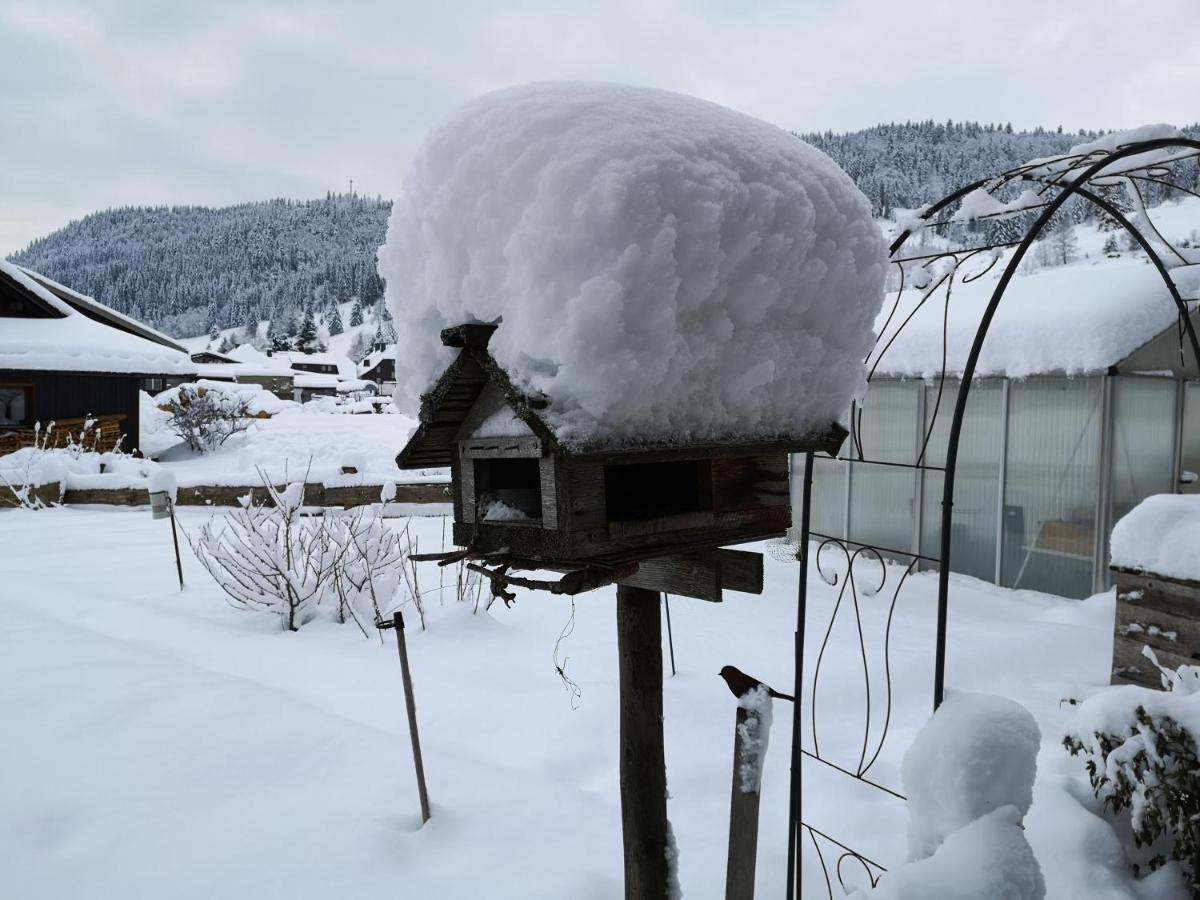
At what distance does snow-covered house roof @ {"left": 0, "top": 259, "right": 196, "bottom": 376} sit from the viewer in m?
15.0

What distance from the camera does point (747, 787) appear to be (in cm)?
175

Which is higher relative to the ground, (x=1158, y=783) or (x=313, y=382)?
(x=313, y=382)

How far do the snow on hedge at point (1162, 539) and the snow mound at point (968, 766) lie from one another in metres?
3.45

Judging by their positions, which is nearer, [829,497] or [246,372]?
[829,497]

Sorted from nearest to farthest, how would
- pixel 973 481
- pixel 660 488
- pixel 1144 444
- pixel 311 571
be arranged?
pixel 660 488
pixel 311 571
pixel 1144 444
pixel 973 481

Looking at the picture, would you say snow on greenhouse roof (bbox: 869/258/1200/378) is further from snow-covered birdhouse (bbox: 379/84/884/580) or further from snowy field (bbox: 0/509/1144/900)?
snow-covered birdhouse (bbox: 379/84/884/580)

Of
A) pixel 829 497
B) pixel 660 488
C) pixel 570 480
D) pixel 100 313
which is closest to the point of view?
pixel 570 480

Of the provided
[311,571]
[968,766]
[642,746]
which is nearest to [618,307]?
[968,766]

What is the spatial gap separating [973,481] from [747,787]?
21.6ft

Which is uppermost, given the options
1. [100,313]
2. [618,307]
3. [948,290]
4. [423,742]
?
[100,313]

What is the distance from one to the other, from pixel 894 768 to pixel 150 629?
4.79 metres

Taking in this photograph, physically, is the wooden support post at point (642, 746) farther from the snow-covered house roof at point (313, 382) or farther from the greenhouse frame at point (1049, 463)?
the snow-covered house roof at point (313, 382)

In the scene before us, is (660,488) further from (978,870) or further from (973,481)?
(973,481)

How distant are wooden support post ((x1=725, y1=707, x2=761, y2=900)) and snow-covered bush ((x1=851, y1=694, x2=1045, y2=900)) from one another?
0.40m
